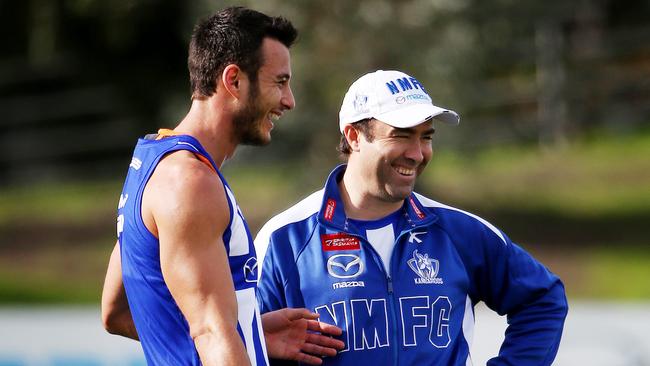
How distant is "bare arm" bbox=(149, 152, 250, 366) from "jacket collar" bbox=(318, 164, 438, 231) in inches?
32.2

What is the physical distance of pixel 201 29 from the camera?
3924 mm

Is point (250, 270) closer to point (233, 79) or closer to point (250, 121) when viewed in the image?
point (250, 121)

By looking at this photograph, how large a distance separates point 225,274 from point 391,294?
2.88 feet

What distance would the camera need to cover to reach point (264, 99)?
386 cm

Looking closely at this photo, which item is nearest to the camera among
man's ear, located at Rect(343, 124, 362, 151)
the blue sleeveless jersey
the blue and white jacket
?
the blue sleeveless jersey

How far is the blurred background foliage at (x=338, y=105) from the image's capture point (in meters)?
13.2

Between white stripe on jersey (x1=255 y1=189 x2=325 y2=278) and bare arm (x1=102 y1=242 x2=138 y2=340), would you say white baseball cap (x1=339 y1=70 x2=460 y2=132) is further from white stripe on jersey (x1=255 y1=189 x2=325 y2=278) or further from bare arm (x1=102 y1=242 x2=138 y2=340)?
bare arm (x1=102 y1=242 x2=138 y2=340)

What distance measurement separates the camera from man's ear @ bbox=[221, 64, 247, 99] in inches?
150

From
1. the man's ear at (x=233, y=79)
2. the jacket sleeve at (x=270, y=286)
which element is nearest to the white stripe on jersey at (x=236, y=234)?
the man's ear at (x=233, y=79)

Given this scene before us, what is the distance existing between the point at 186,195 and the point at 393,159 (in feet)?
3.36

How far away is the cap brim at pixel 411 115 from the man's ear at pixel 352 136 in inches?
5.4

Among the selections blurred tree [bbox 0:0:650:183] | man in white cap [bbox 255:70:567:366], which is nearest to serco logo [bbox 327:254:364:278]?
man in white cap [bbox 255:70:567:366]

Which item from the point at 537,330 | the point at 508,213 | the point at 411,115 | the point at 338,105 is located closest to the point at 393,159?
the point at 411,115

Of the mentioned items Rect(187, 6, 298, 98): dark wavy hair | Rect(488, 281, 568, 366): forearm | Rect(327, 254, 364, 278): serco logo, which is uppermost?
Rect(187, 6, 298, 98): dark wavy hair
